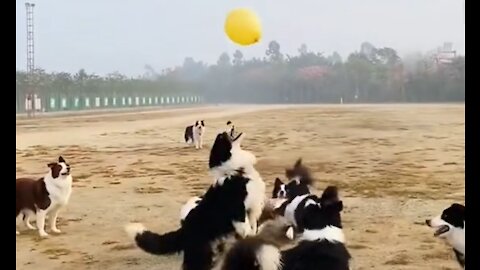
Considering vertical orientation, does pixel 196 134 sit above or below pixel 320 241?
above

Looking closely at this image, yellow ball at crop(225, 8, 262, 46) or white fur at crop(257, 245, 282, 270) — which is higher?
yellow ball at crop(225, 8, 262, 46)

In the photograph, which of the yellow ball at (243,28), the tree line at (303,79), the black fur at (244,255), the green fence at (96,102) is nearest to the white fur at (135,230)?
the black fur at (244,255)

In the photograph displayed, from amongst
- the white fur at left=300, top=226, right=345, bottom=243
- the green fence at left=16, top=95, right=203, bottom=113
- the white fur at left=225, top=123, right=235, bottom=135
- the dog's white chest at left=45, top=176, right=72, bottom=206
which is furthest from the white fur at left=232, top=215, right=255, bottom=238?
the green fence at left=16, top=95, right=203, bottom=113

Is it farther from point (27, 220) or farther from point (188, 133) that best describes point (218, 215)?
point (188, 133)

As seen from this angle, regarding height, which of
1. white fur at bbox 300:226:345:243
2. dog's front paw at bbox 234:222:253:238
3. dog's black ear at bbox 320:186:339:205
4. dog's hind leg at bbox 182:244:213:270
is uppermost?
dog's black ear at bbox 320:186:339:205

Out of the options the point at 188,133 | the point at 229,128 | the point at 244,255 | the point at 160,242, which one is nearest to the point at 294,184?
the point at 229,128

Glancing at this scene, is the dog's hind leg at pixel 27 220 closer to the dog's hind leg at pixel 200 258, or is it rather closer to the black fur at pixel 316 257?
the dog's hind leg at pixel 200 258

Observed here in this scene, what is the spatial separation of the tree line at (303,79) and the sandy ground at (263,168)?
72mm

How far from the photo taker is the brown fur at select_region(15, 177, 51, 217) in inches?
76.9

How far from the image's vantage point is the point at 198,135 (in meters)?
2.73

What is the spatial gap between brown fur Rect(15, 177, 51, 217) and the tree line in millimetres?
518

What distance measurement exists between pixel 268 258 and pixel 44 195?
3.58 feet

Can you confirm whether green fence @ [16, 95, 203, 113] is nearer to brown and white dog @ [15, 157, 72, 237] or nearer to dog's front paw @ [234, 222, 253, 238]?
brown and white dog @ [15, 157, 72, 237]

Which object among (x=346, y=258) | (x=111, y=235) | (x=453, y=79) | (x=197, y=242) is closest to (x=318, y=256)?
(x=346, y=258)
